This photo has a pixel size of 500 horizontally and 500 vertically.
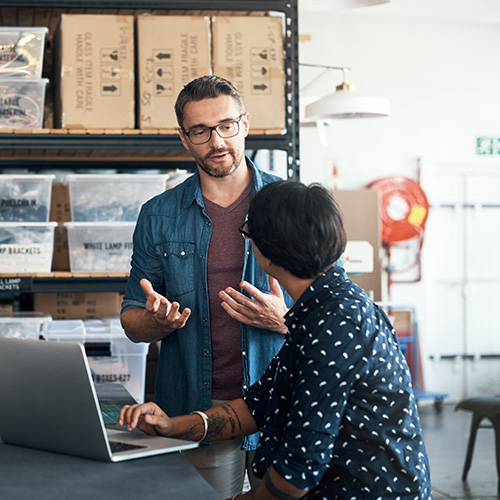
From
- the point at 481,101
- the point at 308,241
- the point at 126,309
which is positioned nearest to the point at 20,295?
the point at 126,309

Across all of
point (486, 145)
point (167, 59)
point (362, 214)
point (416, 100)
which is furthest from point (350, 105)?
point (486, 145)

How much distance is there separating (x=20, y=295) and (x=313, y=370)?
2072 mm

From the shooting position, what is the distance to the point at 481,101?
7441mm

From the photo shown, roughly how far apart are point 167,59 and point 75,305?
1.06m

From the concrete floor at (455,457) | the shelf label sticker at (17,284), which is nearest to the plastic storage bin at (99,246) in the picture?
the shelf label sticker at (17,284)

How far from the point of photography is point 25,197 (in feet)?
8.88

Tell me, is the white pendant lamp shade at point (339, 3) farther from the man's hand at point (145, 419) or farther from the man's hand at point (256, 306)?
the man's hand at point (145, 419)

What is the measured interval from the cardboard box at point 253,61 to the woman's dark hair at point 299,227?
124 centimetres

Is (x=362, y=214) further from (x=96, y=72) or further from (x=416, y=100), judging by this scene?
(x=96, y=72)

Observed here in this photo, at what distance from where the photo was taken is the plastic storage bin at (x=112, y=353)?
8.79 feet

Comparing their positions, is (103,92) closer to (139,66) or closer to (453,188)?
(139,66)

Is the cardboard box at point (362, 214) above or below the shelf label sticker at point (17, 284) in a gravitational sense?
above

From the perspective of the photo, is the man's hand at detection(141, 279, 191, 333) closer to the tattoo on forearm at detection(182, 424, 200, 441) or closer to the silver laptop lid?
the tattoo on forearm at detection(182, 424, 200, 441)

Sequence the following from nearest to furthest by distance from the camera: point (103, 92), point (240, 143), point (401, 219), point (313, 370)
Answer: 1. point (313, 370)
2. point (240, 143)
3. point (103, 92)
4. point (401, 219)
